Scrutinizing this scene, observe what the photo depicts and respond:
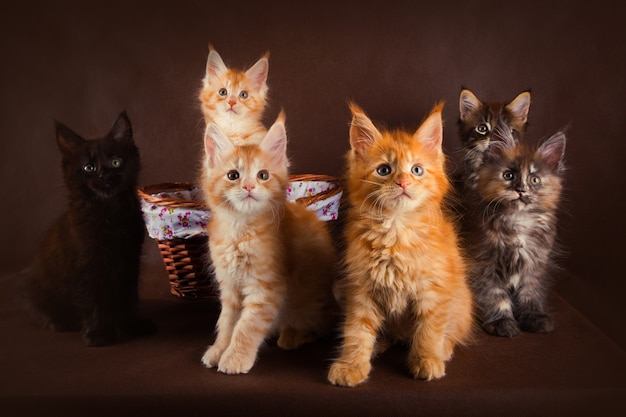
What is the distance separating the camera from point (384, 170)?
5.08 ft

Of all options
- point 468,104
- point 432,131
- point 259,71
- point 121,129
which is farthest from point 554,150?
point 121,129

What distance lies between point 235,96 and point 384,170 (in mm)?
871

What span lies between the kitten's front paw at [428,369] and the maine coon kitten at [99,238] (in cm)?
92

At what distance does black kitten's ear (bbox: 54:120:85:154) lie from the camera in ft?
5.84

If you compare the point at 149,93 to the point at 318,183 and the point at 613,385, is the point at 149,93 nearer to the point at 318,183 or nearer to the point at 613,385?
the point at 318,183

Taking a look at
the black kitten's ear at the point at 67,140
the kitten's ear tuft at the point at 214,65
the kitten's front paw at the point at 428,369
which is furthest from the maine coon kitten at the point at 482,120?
the black kitten's ear at the point at 67,140

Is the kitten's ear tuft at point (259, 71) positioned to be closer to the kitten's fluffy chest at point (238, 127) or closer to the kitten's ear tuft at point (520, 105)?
the kitten's fluffy chest at point (238, 127)

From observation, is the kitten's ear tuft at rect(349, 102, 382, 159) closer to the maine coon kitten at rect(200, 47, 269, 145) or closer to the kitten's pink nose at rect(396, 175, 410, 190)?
the kitten's pink nose at rect(396, 175, 410, 190)

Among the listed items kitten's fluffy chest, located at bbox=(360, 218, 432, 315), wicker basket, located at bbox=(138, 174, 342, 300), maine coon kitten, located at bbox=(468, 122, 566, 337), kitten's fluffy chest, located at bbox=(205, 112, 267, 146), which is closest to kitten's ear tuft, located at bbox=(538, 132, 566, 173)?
maine coon kitten, located at bbox=(468, 122, 566, 337)

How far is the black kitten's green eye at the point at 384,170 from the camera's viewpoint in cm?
155

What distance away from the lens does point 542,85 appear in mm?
2453

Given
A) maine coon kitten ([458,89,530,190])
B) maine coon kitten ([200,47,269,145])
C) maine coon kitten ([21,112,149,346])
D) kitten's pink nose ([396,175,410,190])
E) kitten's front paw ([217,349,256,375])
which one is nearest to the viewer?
kitten's pink nose ([396,175,410,190])

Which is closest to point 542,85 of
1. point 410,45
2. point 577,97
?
point 577,97

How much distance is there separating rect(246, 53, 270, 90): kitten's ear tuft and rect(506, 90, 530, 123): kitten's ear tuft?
92cm
